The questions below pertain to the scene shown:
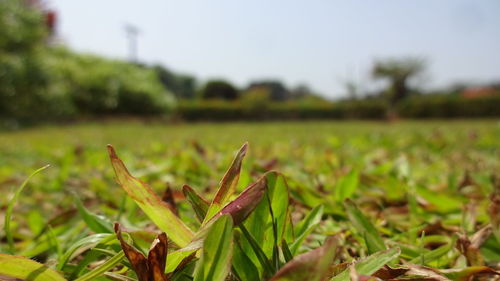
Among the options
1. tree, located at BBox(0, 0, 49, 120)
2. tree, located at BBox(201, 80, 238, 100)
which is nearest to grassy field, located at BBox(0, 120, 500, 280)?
tree, located at BBox(0, 0, 49, 120)

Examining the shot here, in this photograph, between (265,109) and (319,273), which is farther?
(265,109)

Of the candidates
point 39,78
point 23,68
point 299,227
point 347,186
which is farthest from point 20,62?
point 299,227

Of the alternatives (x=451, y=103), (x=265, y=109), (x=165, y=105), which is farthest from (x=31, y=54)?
(x=451, y=103)

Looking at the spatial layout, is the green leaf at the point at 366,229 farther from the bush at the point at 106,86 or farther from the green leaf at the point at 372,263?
the bush at the point at 106,86

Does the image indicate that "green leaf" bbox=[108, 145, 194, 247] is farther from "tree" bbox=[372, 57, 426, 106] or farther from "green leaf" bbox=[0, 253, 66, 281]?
"tree" bbox=[372, 57, 426, 106]

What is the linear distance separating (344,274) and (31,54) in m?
14.5

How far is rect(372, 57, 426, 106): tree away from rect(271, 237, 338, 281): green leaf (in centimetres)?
4758

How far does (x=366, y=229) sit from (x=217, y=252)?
9.9 inches

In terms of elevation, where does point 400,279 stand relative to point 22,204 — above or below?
above

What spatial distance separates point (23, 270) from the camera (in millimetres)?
352

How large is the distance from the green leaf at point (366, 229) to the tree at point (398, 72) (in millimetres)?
47293

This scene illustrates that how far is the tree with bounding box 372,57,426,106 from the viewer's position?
150 ft

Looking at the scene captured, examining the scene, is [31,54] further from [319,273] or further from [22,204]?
[319,273]

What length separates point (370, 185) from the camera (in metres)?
0.99
